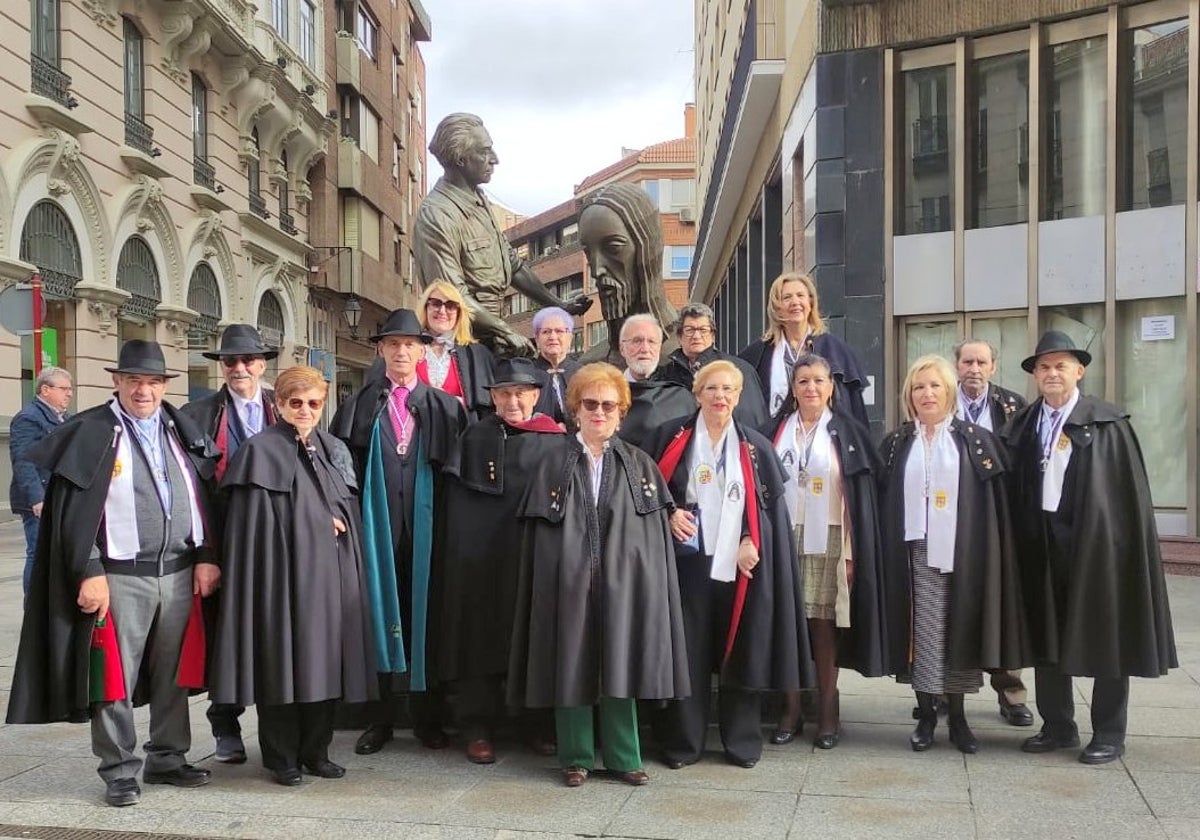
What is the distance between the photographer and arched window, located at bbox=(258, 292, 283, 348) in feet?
91.4

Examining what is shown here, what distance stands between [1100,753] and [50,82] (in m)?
16.9

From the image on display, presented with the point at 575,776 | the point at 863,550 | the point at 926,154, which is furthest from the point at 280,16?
the point at 575,776

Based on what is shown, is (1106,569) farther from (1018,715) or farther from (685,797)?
(685,797)

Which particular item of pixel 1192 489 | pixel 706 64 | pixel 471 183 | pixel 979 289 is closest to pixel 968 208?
pixel 979 289

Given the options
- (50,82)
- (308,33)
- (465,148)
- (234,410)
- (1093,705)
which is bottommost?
(1093,705)

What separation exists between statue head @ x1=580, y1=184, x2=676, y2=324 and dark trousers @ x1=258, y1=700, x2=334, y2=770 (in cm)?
325

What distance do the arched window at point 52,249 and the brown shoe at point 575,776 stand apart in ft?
45.2

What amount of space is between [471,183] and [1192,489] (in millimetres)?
8416

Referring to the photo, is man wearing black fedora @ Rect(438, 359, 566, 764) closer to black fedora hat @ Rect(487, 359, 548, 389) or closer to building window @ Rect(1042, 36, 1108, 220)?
black fedora hat @ Rect(487, 359, 548, 389)

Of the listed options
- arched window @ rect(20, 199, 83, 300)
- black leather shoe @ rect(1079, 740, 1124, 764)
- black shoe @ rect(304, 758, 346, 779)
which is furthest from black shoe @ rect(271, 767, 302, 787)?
arched window @ rect(20, 199, 83, 300)

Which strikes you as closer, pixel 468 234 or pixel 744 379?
pixel 744 379

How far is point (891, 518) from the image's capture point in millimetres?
5352

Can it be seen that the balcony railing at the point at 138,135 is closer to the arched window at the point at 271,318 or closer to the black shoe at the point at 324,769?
the arched window at the point at 271,318

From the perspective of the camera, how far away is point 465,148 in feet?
22.4
